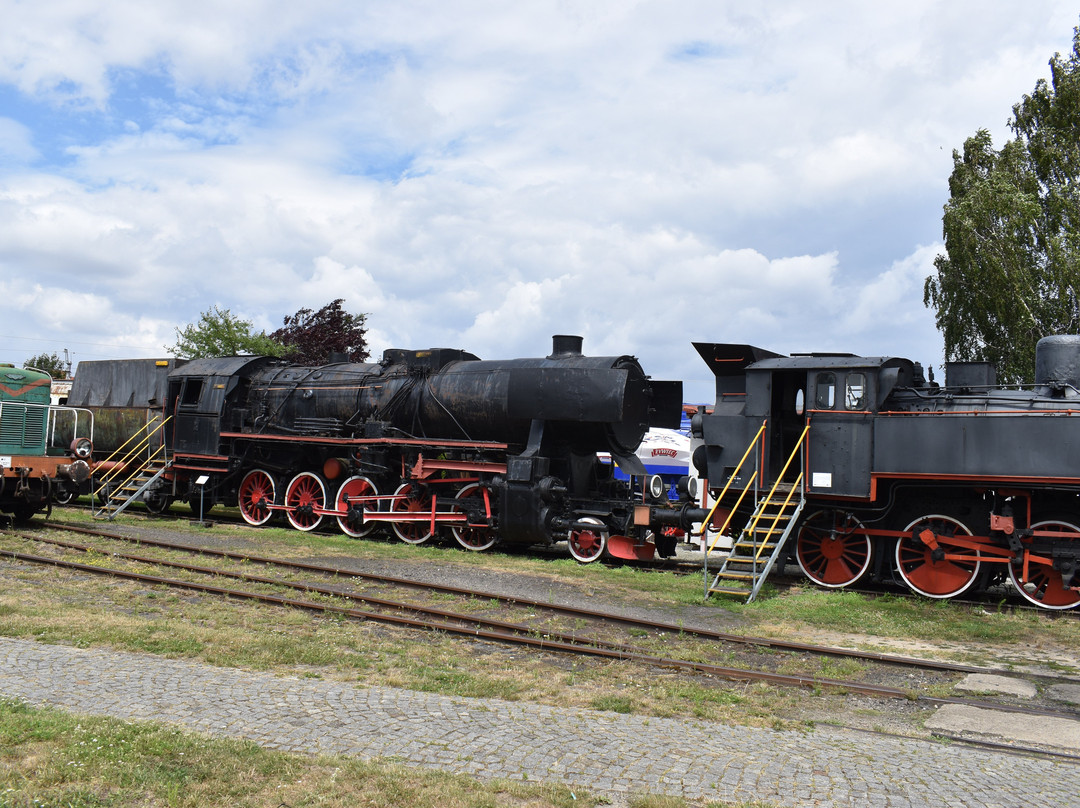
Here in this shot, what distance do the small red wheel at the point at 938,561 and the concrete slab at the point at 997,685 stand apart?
403 centimetres

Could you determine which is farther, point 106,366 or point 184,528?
Answer: point 106,366

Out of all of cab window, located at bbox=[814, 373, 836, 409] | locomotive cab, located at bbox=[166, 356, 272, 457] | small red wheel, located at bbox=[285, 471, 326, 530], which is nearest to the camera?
cab window, located at bbox=[814, 373, 836, 409]

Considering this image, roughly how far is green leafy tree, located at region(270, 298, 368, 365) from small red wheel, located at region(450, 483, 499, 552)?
21.1 meters

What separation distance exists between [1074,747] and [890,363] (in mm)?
7176

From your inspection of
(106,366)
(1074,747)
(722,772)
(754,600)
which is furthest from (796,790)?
(106,366)

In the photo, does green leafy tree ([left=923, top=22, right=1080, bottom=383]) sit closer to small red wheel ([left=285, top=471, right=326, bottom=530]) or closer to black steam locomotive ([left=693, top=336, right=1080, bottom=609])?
black steam locomotive ([left=693, top=336, right=1080, bottom=609])

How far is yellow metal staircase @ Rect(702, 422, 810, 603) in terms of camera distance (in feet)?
36.9

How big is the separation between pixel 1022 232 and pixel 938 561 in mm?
18021

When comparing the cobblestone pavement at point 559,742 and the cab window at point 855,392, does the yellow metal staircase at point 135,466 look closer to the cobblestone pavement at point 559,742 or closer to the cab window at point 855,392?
the cobblestone pavement at point 559,742

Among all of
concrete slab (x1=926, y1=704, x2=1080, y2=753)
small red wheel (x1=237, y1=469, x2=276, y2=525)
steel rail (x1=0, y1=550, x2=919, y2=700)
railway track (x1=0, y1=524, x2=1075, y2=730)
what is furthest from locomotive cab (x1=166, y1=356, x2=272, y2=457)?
concrete slab (x1=926, y1=704, x2=1080, y2=753)

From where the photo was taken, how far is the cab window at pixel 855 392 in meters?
12.1

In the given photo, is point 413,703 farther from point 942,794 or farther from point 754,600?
point 754,600

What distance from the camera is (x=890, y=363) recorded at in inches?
480

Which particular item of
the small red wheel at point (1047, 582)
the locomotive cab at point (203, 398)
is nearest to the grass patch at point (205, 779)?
the small red wheel at point (1047, 582)
